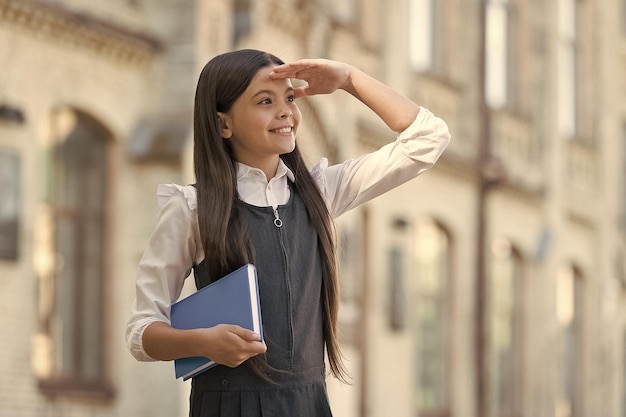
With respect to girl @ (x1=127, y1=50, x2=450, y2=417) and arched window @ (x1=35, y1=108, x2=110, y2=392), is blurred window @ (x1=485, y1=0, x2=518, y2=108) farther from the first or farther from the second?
girl @ (x1=127, y1=50, x2=450, y2=417)

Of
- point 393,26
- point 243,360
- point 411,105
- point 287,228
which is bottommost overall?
point 243,360

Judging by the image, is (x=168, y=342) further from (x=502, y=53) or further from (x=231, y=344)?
(x=502, y=53)

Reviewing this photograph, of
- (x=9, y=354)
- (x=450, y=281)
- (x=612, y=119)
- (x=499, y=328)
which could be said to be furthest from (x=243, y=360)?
(x=612, y=119)

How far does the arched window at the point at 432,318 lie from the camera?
22016 mm

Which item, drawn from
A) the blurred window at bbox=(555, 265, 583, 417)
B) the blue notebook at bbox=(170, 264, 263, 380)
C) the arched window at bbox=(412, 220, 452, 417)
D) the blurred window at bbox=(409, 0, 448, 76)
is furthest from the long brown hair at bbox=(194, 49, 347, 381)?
the blurred window at bbox=(555, 265, 583, 417)

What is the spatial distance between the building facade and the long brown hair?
2.63 meters

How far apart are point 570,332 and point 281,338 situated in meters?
23.6

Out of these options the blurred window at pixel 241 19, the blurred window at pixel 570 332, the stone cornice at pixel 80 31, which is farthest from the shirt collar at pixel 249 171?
the blurred window at pixel 570 332

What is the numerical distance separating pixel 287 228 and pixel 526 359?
21.0 m

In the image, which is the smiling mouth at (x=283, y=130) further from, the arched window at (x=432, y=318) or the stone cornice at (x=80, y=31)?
the arched window at (x=432, y=318)

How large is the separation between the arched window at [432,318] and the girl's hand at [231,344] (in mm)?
17631

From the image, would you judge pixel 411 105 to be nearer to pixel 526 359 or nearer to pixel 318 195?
pixel 318 195

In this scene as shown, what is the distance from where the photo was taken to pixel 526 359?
25188 millimetres

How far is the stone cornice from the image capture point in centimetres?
1352
